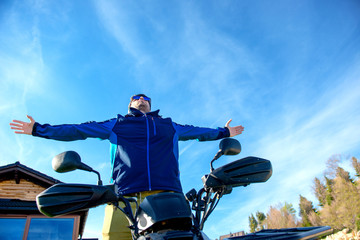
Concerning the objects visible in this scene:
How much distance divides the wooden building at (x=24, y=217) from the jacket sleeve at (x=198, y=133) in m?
7.45

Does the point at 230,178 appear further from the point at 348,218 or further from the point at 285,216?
the point at 285,216

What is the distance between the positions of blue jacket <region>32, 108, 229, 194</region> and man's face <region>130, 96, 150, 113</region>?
1.17ft

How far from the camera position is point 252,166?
4.60 ft

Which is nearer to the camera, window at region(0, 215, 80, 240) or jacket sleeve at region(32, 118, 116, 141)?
jacket sleeve at region(32, 118, 116, 141)

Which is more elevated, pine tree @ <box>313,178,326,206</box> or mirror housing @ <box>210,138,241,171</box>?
pine tree @ <box>313,178,326,206</box>

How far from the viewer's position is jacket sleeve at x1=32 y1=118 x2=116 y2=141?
2607mm

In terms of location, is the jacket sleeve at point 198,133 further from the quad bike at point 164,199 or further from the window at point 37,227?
the window at point 37,227

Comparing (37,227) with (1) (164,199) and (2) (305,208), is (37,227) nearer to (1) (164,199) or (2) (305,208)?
(1) (164,199)

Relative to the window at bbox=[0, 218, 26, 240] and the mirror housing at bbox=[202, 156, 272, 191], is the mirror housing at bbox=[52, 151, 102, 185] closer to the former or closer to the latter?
the mirror housing at bbox=[202, 156, 272, 191]

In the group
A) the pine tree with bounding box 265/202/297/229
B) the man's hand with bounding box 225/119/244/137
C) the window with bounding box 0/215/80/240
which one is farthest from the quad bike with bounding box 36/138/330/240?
the pine tree with bounding box 265/202/297/229

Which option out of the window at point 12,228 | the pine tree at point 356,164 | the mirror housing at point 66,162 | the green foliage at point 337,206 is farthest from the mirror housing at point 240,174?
the pine tree at point 356,164

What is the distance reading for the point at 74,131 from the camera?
2.65m

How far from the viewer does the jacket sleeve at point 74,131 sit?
8.55 ft

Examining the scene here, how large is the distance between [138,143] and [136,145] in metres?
0.04
